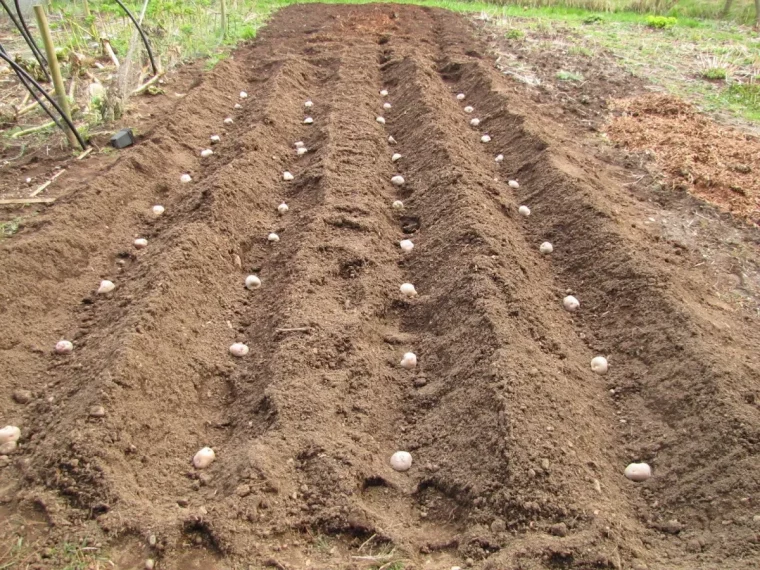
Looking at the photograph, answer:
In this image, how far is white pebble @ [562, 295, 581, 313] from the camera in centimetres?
372

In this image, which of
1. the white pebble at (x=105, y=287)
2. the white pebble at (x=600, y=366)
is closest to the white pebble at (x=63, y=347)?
the white pebble at (x=105, y=287)

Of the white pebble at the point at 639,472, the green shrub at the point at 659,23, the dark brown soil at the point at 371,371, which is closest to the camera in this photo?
the dark brown soil at the point at 371,371

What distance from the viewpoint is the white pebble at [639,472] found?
2623 mm

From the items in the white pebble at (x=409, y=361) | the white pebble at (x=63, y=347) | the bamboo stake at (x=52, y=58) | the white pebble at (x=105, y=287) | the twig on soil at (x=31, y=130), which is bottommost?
the white pebble at (x=409, y=361)

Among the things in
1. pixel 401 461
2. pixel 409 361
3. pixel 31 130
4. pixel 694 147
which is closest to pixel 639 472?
pixel 401 461

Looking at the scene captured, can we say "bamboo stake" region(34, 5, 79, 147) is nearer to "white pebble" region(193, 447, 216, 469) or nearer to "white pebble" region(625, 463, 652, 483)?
"white pebble" region(193, 447, 216, 469)

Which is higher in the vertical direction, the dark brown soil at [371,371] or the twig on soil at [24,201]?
the twig on soil at [24,201]

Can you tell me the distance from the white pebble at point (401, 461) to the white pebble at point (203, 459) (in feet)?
2.78

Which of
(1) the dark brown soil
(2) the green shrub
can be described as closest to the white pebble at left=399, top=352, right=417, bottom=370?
(1) the dark brown soil

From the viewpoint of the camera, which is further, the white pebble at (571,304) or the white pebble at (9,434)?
the white pebble at (571,304)

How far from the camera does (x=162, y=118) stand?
237 inches

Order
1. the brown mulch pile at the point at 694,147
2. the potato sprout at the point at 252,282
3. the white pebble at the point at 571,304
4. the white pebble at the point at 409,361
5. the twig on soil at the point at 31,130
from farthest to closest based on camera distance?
the twig on soil at the point at 31,130, the brown mulch pile at the point at 694,147, the potato sprout at the point at 252,282, the white pebble at the point at 571,304, the white pebble at the point at 409,361

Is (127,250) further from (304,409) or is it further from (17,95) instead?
(17,95)

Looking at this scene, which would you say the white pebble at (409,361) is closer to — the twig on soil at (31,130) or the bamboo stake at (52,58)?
the bamboo stake at (52,58)
